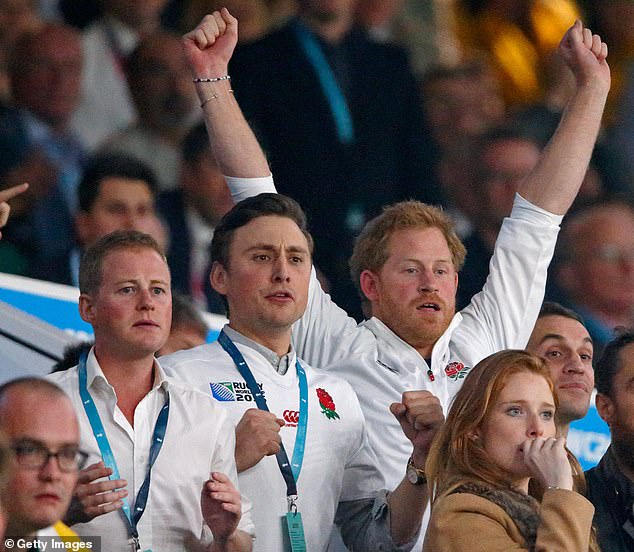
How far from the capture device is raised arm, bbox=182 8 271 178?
5055 mm

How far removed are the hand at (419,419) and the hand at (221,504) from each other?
0.54 metres

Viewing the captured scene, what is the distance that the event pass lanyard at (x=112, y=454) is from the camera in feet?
13.2

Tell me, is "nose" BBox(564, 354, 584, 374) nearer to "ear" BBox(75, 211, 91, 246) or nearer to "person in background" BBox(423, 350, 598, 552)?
"person in background" BBox(423, 350, 598, 552)

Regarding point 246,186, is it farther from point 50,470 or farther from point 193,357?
point 50,470

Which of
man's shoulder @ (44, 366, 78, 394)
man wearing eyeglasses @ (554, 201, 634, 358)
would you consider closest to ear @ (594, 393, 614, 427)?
man's shoulder @ (44, 366, 78, 394)

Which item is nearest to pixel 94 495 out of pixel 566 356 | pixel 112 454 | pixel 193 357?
pixel 112 454

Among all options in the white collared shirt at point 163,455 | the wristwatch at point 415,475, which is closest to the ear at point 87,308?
the white collared shirt at point 163,455

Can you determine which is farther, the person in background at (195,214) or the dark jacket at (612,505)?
the person in background at (195,214)

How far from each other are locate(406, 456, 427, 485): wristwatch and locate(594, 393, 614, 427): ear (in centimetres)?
88

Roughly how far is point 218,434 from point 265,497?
0.85ft

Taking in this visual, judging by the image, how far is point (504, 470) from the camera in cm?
410

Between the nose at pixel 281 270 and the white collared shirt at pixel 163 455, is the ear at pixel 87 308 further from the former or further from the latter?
the nose at pixel 281 270

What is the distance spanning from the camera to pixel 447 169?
8.15m

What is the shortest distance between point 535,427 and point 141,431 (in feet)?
3.41
